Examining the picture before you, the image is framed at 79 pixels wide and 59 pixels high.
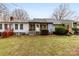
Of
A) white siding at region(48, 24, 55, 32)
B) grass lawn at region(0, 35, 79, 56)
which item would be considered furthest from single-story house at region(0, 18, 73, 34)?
grass lawn at region(0, 35, 79, 56)

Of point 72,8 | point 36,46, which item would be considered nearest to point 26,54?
point 36,46

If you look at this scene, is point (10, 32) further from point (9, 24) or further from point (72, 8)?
point (72, 8)

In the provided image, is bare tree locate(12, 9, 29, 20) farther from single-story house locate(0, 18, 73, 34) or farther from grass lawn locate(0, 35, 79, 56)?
grass lawn locate(0, 35, 79, 56)

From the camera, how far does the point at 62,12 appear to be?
1125 centimetres

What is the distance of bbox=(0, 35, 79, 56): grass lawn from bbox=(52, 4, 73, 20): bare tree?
0.96 feet

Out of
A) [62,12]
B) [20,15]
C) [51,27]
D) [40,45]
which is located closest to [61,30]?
[51,27]

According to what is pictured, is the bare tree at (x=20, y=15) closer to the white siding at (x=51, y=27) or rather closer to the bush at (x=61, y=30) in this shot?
the white siding at (x=51, y=27)

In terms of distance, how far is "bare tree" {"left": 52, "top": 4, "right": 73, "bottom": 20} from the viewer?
11.2 metres

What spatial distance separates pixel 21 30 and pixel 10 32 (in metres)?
0.16

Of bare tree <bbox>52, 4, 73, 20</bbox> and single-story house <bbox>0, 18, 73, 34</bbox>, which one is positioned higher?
bare tree <bbox>52, 4, 73, 20</bbox>

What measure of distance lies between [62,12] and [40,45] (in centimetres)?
58

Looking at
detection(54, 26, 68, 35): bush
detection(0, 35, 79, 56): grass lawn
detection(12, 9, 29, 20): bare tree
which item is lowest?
detection(0, 35, 79, 56): grass lawn

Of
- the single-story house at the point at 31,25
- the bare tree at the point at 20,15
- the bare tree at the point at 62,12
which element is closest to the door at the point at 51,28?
the single-story house at the point at 31,25

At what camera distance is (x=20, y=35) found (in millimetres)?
11305
